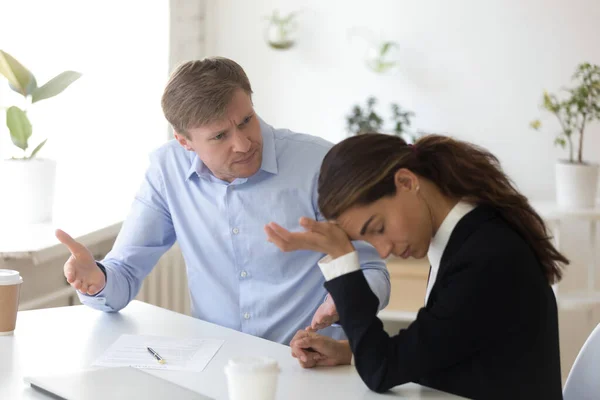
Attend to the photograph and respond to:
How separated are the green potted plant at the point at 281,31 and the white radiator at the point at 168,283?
40.7 inches

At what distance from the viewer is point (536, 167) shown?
3.55m

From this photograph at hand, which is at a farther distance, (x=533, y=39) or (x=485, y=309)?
(x=533, y=39)

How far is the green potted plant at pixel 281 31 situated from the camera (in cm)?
369

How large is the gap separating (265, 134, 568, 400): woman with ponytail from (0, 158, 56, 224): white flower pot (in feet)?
4.70

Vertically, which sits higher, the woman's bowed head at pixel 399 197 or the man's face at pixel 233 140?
the man's face at pixel 233 140

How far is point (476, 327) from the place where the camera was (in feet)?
4.50

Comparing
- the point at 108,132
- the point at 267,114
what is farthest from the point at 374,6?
the point at 108,132

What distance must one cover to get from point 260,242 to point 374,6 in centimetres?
186

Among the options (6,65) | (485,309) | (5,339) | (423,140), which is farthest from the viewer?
(6,65)

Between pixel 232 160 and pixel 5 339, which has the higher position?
pixel 232 160

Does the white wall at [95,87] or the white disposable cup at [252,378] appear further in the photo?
the white wall at [95,87]

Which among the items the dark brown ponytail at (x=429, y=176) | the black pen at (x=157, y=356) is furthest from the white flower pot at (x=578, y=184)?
the black pen at (x=157, y=356)

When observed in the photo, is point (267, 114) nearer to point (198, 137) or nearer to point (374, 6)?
point (374, 6)

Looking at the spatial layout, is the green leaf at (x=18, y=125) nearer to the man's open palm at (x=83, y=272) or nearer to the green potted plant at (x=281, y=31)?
the man's open palm at (x=83, y=272)
